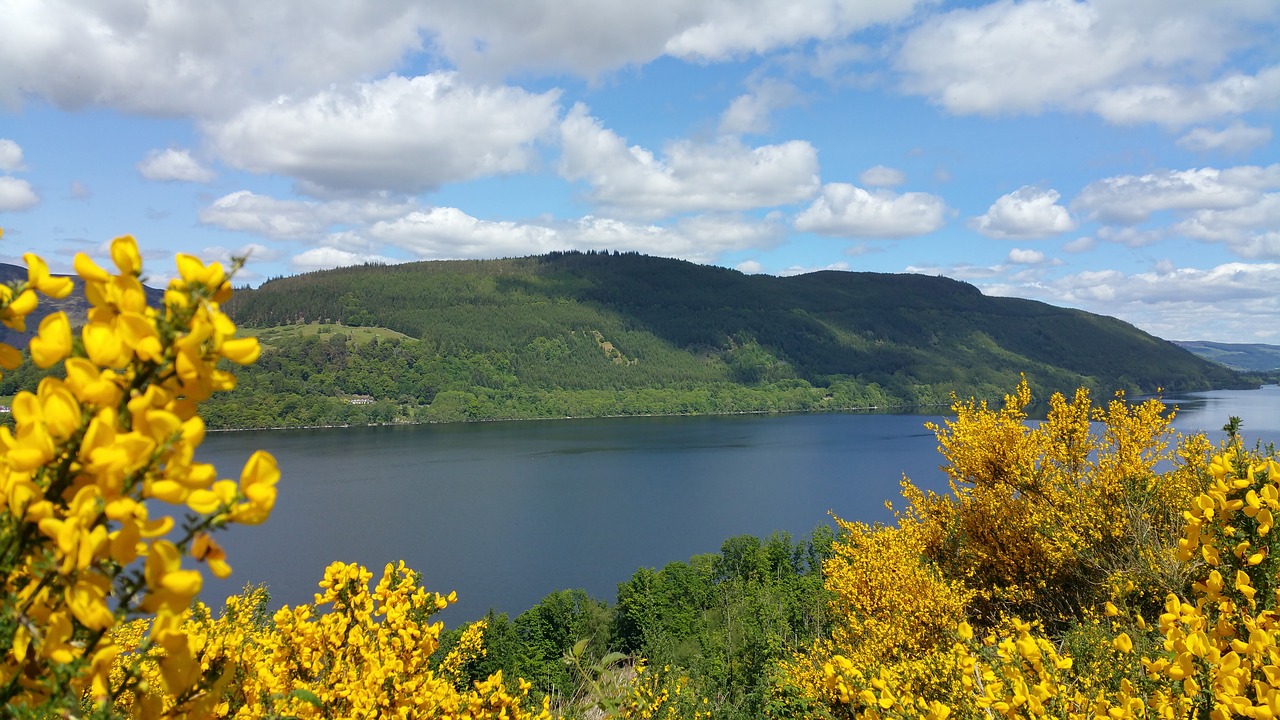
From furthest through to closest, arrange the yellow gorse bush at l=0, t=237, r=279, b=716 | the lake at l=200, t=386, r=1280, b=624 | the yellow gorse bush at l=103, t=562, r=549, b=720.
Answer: the lake at l=200, t=386, r=1280, b=624
the yellow gorse bush at l=103, t=562, r=549, b=720
the yellow gorse bush at l=0, t=237, r=279, b=716

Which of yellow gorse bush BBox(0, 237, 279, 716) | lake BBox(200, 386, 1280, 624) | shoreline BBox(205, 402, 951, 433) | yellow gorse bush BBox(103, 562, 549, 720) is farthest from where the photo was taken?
shoreline BBox(205, 402, 951, 433)

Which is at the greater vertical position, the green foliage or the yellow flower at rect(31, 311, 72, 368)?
the yellow flower at rect(31, 311, 72, 368)

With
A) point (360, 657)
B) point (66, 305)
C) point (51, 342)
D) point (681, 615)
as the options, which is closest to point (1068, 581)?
point (360, 657)

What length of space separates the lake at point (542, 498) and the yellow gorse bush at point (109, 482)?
142 ft

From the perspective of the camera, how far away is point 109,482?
1.27 meters

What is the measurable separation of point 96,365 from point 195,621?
5.30 metres

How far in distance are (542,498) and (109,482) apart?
232 ft

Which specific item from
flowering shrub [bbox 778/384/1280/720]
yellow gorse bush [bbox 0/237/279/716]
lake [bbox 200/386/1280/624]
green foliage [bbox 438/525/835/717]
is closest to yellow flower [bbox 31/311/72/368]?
yellow gorse bush [bbox 0/237/279/716]

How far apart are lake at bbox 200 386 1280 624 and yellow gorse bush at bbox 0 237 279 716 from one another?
43.4 metres

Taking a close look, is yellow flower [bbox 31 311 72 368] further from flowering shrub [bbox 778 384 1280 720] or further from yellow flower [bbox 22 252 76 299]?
flowering shrub [bbox 778 384 1280 720]

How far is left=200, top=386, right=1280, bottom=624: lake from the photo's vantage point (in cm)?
4991

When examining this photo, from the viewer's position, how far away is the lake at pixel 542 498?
49.9 metres

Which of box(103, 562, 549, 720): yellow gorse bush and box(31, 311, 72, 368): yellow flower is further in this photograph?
box(103, 562, 549, 720): yellow gorse bush

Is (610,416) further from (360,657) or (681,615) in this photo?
(360,657)
